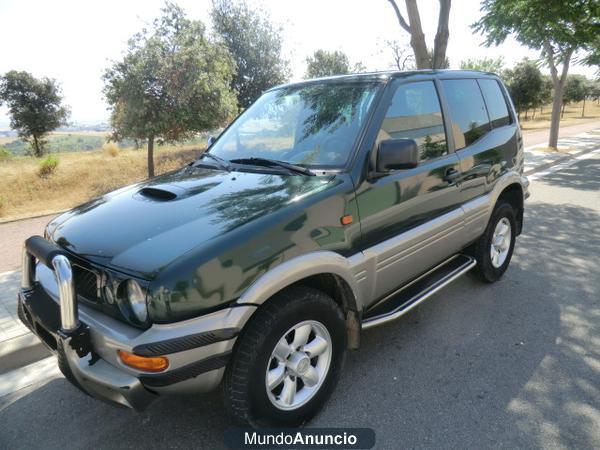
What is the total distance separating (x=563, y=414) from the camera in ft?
7.95

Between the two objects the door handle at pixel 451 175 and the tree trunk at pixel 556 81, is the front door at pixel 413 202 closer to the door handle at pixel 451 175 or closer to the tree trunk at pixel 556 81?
the door handle at pixel 451 175

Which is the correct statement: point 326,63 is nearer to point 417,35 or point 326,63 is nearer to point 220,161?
point 417,35

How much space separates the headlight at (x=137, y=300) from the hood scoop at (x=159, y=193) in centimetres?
72

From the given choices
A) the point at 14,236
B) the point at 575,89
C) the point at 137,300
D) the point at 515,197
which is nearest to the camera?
the point at 137,300

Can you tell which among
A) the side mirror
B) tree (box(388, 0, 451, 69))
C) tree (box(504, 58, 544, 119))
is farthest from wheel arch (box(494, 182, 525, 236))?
tree (box(504, 58, 544, 119))

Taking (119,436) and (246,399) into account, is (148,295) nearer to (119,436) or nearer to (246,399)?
(246,399)

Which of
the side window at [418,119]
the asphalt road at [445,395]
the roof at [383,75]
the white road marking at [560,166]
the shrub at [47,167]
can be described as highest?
the roof at [383,75]

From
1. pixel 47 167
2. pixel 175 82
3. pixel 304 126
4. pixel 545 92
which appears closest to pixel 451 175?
pixel 304 126

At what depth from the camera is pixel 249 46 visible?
71.6 feet

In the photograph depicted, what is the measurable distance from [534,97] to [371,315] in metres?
38.6

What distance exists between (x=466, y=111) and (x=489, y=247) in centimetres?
128

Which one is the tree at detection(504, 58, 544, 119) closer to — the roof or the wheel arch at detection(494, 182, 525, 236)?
the wheel arch at detection(494, 182, 525, 236)

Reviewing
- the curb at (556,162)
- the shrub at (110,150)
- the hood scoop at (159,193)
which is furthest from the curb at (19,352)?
the shrub at (110,150)

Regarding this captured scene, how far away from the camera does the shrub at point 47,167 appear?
442 inches
